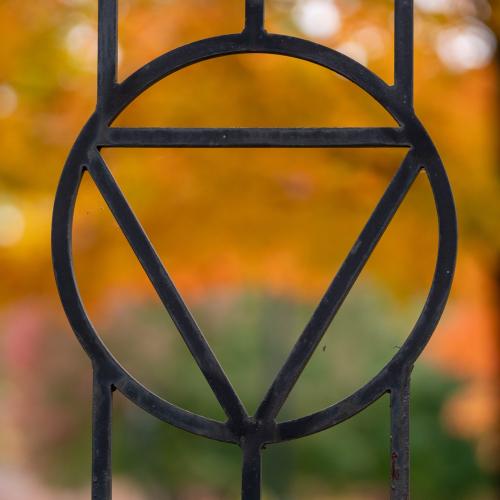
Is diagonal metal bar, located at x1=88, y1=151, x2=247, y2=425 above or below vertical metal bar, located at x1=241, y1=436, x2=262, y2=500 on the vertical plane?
above

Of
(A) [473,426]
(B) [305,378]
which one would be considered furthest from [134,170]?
(B) [305,378]

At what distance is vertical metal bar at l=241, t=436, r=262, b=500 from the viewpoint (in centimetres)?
143

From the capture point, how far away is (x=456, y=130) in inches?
187

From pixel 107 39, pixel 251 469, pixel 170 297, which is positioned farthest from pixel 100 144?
pixel 251 469

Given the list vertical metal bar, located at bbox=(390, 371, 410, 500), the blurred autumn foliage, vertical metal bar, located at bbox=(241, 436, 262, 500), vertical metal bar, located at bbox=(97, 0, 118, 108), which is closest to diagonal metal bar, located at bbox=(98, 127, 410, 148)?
vertical metal bar, located at bbox=(97, 0, 118, 108)

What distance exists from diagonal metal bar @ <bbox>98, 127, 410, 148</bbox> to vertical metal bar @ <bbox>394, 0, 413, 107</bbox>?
79 mm

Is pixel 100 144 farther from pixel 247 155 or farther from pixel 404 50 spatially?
pixel 247 155

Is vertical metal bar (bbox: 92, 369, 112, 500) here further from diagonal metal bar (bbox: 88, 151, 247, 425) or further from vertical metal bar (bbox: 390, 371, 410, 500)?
vertical metal bar (bbox: 390, 371, 410, 500)

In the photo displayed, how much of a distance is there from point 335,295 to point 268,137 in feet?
1.01

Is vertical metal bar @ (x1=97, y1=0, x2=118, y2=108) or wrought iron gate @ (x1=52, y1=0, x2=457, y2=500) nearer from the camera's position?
wrought iron gate @ (x1=52, y1=0, x2=457, y2=500)

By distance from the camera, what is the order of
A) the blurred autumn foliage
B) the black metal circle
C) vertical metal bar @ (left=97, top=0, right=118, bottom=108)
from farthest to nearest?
the blurred autumn foliage → vertical metal bar @ (left=97, top=0, right=118, bottom=108) → the black metal circle

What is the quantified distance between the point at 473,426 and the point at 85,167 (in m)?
8.34

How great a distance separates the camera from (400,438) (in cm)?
144

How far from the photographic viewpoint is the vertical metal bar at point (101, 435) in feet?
4.85
